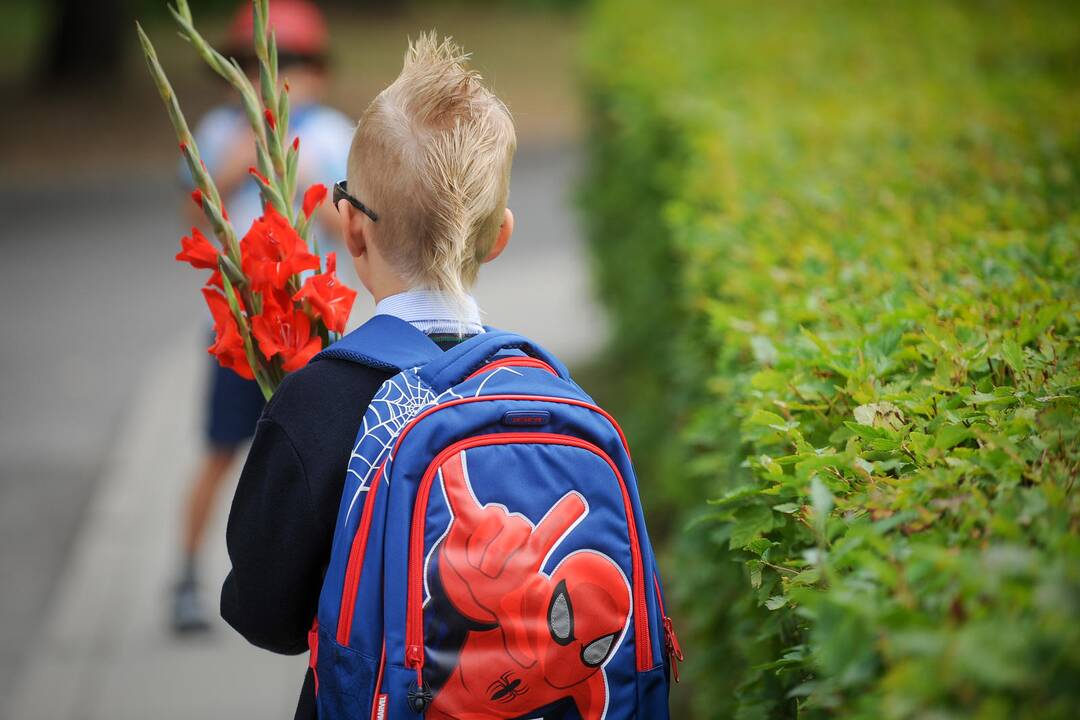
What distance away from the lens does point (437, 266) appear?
1.84 meters

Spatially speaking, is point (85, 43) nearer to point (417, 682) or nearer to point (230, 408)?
point (230, 408)

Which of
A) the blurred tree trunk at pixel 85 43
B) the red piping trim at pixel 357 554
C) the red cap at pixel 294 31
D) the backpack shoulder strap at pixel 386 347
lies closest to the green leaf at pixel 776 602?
the red piping trim at pixel 357 554

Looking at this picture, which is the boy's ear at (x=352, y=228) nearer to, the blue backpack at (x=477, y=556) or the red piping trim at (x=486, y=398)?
the blue backpack at (x=477, y=556)

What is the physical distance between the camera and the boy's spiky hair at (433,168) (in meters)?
1.79

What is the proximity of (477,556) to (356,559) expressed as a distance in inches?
7.4

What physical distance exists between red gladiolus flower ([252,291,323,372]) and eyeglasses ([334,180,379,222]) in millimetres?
234

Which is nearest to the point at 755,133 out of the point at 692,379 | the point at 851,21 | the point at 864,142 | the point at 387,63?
the point at 864,142

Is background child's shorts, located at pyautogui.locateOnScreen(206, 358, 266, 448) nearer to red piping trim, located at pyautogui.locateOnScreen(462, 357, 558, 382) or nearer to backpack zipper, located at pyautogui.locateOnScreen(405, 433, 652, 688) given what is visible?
red piping trim, located at pyautogui.locateOnScreen(462, 357, 558, 382)

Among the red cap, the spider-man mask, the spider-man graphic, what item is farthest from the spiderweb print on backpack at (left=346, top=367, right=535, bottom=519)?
the red cap

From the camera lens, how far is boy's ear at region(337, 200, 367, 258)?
1.87 m

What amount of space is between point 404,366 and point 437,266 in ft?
0.61

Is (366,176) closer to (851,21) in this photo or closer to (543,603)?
(543,603)

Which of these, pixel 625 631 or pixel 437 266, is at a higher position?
pixel 437 266

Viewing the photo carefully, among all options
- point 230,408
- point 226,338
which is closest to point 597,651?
point 226,338
